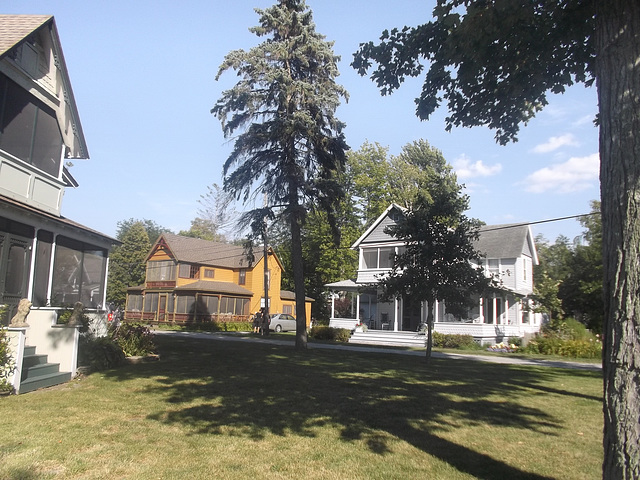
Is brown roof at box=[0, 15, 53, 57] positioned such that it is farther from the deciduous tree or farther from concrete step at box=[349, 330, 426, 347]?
the deciduous tree

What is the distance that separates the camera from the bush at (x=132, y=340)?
12.4 metres

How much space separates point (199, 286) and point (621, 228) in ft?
135

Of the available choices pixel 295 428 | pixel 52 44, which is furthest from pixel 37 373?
pixel 52 44

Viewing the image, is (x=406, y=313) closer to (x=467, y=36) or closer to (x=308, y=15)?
(x=308, y=15)

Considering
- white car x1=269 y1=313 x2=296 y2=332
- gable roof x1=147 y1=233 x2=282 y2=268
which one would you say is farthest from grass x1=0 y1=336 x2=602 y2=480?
gable roof x1=147 y1=233 x2=282 y2=268

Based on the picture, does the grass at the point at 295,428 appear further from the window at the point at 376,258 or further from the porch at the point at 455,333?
the window at the point at 376,258

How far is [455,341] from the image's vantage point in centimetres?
2480

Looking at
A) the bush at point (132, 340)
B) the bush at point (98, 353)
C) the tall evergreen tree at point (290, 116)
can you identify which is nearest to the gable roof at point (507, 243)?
the tall evergreen tree at point (290, 116)

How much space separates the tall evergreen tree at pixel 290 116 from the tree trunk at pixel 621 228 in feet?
51.1

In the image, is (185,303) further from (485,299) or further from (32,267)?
(32,267)

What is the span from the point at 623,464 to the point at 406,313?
29.3m

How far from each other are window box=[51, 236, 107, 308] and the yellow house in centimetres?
2626

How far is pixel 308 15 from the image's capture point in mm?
20172

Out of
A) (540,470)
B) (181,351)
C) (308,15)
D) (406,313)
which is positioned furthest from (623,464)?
(406,313)
